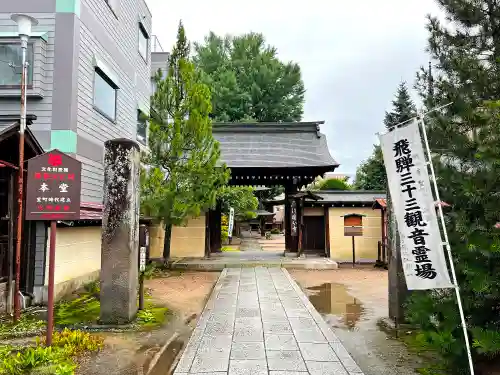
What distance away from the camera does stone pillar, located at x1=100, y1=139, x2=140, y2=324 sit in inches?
263

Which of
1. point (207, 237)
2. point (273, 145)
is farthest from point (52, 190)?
point (273, 145)

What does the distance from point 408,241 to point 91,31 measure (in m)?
9.56

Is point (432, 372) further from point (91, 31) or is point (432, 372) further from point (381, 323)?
point (91, 31)

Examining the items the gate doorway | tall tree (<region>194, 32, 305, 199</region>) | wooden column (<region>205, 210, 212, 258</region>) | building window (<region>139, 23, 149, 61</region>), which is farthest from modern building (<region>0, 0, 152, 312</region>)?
tall tree (<region>194, 32, 305, 199</region>)

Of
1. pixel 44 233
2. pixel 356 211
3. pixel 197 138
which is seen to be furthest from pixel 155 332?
pixel 356 211

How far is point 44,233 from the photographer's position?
331 inches

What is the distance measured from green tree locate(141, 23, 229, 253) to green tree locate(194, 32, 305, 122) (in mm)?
20730

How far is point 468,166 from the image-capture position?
437 cm

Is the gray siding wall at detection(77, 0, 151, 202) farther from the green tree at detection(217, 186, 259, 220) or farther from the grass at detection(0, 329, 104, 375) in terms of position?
the green tree at detection(217, 186, 259, 220)

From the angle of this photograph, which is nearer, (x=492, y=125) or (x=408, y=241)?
(x=492, y=125)

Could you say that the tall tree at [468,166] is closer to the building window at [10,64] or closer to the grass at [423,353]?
the grass at [423,353]

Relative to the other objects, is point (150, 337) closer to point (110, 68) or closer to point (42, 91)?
point (42, 91)

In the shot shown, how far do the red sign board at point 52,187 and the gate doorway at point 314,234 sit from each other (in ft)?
40.4

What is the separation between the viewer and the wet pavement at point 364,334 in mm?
4941
